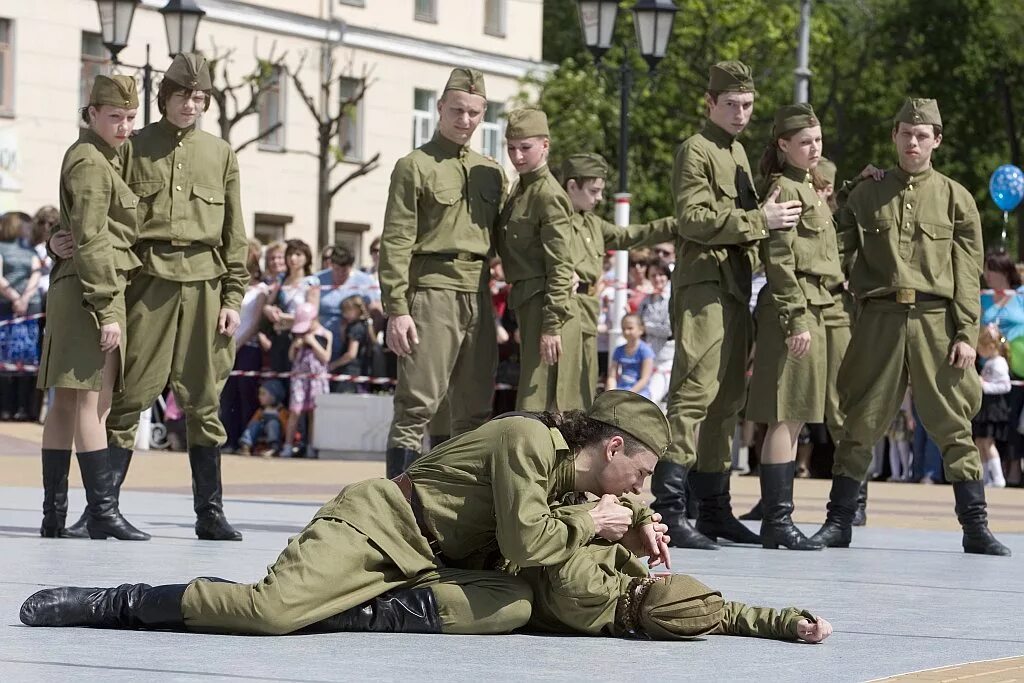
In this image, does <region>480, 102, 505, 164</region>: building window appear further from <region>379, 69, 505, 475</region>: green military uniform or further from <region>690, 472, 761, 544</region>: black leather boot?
<region>379, 69, 505, 475</region>: green military uniform

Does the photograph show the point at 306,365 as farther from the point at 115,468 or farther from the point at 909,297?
the point at 909,297

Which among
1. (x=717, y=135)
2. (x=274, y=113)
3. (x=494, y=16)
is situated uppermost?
(x=494, y=16)

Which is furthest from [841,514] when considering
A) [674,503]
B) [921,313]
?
[921,313]

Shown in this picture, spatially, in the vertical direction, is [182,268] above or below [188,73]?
below

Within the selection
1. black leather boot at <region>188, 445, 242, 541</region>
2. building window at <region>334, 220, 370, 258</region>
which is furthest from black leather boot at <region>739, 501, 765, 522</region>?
building window at <region>334, 220, 370, 258</region>

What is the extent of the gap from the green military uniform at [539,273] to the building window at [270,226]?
32.5 metres

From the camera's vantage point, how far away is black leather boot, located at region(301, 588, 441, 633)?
262 inches

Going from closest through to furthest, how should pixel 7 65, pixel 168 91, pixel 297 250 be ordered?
pixel 168 91 → pixel 297 250 → pixel 7 65

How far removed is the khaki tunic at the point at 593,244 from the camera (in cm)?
1165

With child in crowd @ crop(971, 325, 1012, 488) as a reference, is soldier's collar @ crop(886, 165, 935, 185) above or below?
above

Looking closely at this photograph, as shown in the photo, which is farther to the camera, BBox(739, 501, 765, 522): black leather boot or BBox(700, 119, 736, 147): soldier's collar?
BBox(739, 501, 765, 522): black leather boot

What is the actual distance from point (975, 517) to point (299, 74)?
34.1 meters

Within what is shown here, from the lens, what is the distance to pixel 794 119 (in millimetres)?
10484

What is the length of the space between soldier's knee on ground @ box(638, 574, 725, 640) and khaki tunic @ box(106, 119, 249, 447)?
3720 millimetres
